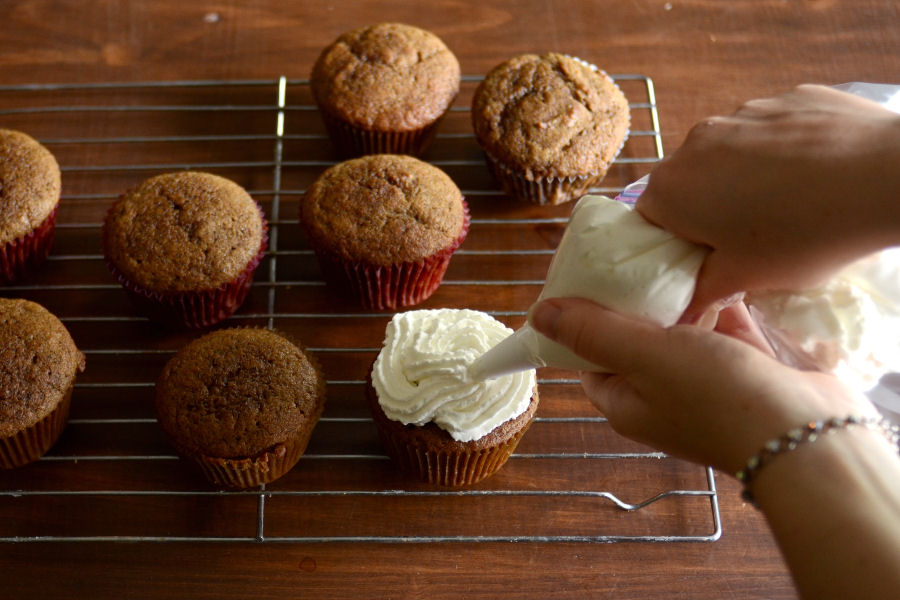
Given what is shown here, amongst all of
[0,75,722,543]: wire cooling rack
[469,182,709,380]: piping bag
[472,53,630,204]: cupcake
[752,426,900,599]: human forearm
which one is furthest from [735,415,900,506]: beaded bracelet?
[472,53,630,204]: cupcake

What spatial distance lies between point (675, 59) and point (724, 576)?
6.66 feet

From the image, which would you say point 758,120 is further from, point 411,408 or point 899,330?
point 411,408

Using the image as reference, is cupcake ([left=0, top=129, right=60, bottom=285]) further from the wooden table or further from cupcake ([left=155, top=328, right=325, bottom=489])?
cupcake ([left=155, top=328, right=325, bottom=489])

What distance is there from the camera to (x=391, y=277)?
2.68 m

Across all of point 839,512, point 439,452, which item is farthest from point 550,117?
point 839,512

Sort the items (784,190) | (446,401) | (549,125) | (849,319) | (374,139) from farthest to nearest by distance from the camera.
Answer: (374,139) < (549,125) < (446,401) < (849,319) < (784,190)

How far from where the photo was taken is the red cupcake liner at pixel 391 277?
2646 mm

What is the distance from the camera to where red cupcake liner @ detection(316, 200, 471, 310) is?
8.68 feet

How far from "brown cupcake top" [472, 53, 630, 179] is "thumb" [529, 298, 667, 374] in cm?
129

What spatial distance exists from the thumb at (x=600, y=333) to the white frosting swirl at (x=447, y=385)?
2.20 feet

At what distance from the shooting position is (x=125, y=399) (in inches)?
103

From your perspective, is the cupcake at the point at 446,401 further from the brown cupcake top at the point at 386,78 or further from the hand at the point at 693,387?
the brown cupcake top at the point at 386,78

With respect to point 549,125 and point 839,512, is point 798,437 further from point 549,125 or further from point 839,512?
point 549,125

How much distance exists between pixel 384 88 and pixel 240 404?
1.28m
